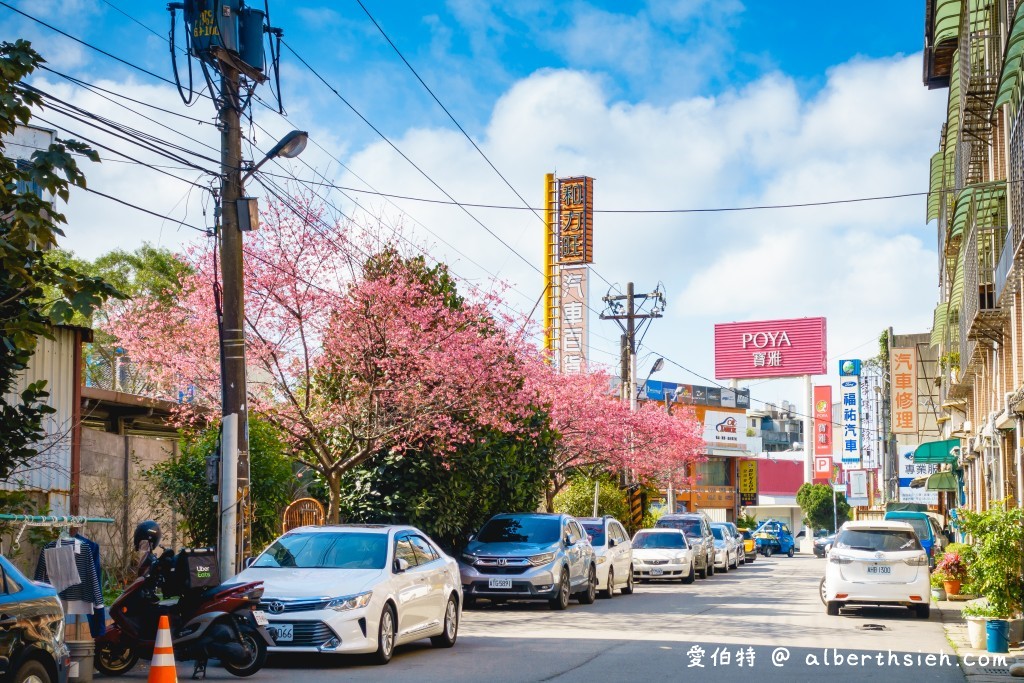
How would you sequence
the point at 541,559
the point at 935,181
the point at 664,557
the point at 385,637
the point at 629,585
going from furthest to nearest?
1. the point at 935,181
2. the point at 664,557
3. the point at 629,585
4. the point at 541,559
5. the point at 385,637

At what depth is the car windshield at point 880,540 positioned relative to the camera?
19.7 m

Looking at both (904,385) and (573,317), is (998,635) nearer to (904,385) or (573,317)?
(904,385)

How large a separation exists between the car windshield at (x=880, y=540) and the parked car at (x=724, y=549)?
20356mm

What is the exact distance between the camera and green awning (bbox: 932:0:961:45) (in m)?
28.3

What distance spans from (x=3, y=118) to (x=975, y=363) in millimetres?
25744

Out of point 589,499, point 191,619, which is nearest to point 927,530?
point 589,499

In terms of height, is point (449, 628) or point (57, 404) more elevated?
point (57, 404)

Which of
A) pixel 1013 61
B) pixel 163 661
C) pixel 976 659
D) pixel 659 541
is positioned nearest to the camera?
pixel 163 661

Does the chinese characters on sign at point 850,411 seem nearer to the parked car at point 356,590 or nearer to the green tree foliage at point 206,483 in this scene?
the green tree foliage at point 206,483

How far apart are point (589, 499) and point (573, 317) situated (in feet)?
49.5

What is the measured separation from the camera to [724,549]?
135ft

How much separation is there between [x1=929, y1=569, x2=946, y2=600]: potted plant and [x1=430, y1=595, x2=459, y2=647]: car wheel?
40.4 feet

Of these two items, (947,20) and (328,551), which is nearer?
(328,551)

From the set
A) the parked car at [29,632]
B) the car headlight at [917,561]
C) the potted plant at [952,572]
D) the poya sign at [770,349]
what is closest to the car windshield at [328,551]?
the parked car at [29,632]
